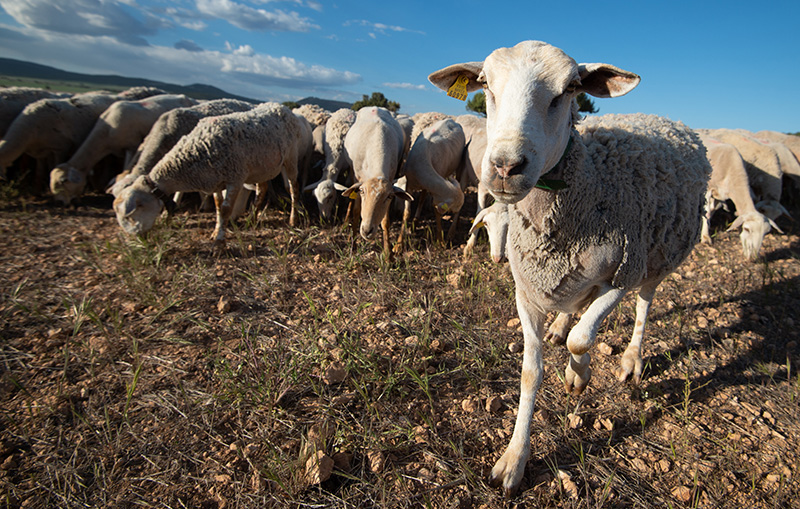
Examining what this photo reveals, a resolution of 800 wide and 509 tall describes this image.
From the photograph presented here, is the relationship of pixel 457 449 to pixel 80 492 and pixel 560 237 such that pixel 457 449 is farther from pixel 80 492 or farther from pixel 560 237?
pixel 80 492

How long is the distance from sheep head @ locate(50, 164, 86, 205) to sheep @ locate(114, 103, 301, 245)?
2220 millimetres

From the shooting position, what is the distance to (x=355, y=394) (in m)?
2.52

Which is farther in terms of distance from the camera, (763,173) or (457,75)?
(763,173)

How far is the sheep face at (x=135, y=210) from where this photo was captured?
4.75m

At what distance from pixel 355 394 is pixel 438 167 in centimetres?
411

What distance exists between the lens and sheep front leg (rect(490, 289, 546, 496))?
1977 mm

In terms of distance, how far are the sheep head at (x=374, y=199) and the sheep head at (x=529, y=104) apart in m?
2.93

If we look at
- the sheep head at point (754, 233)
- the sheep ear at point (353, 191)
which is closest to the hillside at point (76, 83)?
the sheep ear at point (353, 191)

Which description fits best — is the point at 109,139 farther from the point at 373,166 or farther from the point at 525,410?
the point at 525,410

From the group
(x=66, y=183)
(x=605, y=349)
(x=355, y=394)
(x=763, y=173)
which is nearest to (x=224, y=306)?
(x=355, y=394)

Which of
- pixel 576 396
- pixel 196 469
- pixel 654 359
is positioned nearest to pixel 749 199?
pixel 654 359

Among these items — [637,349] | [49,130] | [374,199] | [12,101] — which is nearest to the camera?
[637,349]

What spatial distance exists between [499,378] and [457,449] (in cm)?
75

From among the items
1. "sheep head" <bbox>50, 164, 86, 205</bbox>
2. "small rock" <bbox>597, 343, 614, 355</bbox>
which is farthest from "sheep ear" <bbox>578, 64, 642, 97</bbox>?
"sheep head" <bbox>50, 164, 86, 205</bbox>
